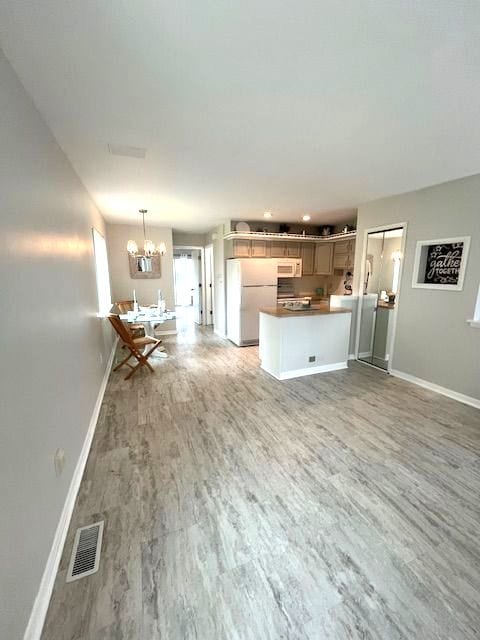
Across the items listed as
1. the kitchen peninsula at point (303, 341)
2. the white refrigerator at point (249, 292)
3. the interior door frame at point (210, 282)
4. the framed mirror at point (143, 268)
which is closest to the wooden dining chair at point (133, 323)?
the framed mirror at point (143, 268)

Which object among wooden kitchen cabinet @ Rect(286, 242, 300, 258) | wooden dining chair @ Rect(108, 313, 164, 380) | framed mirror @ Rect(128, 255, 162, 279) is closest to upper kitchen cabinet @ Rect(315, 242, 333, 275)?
wooden kitchen cabinet @ Rect(286, 242, 300, 258)

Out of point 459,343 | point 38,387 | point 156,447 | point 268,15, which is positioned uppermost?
point 268,15

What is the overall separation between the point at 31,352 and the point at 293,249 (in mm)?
5423

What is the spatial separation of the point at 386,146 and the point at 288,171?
0.90 m

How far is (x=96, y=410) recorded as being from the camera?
112 inches

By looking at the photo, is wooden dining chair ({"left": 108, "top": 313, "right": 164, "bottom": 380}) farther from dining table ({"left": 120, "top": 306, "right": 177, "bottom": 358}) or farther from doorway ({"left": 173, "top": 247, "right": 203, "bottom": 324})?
doorway ({"left": 173, "top": 247, "right": 203, "bottom": 324})

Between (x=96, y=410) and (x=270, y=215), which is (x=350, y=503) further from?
(x=270, y=215)

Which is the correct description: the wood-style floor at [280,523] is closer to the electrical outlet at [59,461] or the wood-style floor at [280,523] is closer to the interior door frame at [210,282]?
the electrical outlet at [59,461]

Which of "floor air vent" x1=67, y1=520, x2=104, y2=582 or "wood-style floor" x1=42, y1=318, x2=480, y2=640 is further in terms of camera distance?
"floor air vent" x1=67, y1=520, x2=104, y2=582

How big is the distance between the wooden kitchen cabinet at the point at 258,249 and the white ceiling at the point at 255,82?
8.81 feet

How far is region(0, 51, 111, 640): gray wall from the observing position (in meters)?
1.05

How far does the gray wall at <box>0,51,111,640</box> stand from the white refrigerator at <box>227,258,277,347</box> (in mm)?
3384

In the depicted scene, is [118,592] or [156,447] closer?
[118,592]

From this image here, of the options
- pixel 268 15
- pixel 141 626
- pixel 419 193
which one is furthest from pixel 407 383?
pixel 268 15
